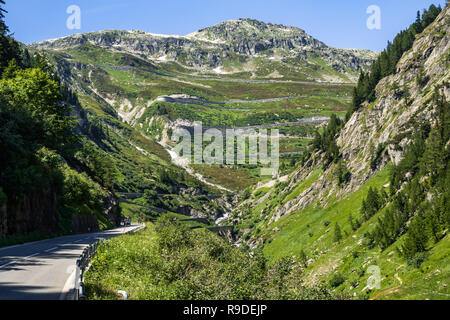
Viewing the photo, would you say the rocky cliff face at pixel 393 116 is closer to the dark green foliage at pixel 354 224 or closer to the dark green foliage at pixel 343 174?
the dark green foliage at pixel 343 174

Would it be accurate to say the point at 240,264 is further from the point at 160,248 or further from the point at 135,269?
the point at 135,269

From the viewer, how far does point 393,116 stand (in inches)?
3553

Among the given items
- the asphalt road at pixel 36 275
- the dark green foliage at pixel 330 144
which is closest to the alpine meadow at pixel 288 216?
the asphalt road at pixel 36 275

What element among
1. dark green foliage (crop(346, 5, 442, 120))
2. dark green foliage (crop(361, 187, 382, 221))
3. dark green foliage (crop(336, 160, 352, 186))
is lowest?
dark green foliage (crop(361, 187, 382, 221))

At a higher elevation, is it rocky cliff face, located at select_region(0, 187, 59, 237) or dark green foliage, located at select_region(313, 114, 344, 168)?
dark green foliage, located at select_region(313, 114, 344, 168)

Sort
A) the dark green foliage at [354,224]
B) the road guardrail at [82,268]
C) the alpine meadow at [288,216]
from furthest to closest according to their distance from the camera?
the dark green foliage at [354,224], the alpine meadow at [288,216], the road guardrail at [82,268]

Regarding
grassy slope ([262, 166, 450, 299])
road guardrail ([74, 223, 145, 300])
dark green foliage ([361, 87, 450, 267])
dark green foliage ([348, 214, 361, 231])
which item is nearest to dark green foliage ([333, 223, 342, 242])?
grassy slope ([262, 166, 450, 299])

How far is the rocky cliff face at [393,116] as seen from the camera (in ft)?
261

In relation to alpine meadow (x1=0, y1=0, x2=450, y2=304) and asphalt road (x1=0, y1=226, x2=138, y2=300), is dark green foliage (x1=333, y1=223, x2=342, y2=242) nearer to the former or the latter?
alpine meadow (x1=0, y1=0, x2=450, y2=304)

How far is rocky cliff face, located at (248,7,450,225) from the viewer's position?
261ft

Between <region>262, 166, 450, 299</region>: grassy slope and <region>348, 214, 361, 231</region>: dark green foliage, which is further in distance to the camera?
<region>348, 214, 361, 231</region>: dark green foliage

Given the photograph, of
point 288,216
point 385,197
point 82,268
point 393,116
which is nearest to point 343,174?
point 393,116

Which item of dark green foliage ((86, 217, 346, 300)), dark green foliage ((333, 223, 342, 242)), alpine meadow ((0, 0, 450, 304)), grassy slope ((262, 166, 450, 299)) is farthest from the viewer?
dark green foliage ((333, 223, 342, 242))

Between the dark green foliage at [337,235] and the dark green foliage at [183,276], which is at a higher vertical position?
the dark green foliage at [183,276]
